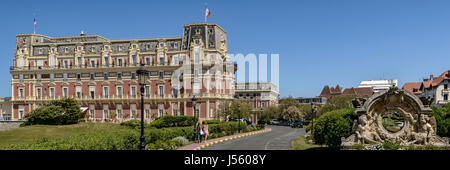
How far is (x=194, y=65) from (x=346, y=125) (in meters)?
42.2

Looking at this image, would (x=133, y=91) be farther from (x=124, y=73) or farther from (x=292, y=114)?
(x=292, y=114)

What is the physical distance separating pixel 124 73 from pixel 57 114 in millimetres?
15147

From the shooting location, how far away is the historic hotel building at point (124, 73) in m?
59.2

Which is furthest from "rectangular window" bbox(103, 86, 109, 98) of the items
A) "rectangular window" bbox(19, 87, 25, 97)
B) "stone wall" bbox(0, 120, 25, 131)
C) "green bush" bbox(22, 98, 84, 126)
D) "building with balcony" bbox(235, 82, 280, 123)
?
"building with balcony" bbox(235, 82, 280, 123)

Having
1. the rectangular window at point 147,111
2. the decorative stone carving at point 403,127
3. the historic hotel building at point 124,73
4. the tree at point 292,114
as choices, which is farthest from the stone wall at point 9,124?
the decorative stone carving at point 403,127

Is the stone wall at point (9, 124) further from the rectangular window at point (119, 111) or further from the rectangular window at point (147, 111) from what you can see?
the rectangular window at point (147, 111)

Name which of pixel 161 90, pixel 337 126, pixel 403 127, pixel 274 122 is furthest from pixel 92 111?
pixel 403 127

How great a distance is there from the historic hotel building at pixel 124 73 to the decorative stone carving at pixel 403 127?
42501mm

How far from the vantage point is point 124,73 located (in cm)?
6228
